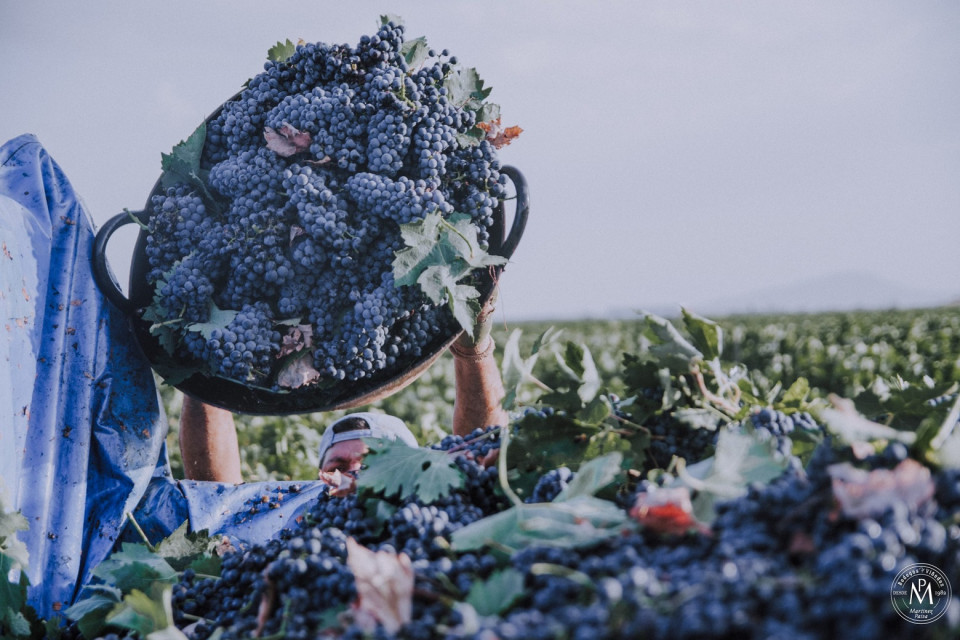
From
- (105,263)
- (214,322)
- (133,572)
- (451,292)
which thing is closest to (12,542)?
(133,572)

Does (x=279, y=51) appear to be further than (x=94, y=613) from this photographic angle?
Yes

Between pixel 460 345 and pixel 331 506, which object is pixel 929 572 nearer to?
pixel 331 506

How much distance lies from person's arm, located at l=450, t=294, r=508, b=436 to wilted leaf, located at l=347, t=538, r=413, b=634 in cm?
146

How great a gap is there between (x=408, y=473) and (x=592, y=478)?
1.20ft

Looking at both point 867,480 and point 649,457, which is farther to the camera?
point 649,457

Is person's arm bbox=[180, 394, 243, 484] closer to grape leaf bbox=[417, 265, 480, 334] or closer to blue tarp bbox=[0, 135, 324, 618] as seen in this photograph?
blue tarp bbox=[0, 135, 324, 618]

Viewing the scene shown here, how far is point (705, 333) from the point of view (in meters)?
1.39

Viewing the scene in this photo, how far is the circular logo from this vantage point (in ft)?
2.59

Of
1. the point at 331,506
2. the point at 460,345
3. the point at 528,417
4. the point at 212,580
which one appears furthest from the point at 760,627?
the point at 460,345

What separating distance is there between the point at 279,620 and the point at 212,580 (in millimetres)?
346

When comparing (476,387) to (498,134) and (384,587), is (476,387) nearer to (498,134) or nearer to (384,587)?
(498,134)

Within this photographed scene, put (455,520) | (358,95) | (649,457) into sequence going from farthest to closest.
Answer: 1. (358,95)
2. (649,457)
3. (455,520)

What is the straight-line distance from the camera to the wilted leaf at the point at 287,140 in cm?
188

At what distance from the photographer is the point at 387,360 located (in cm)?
202
